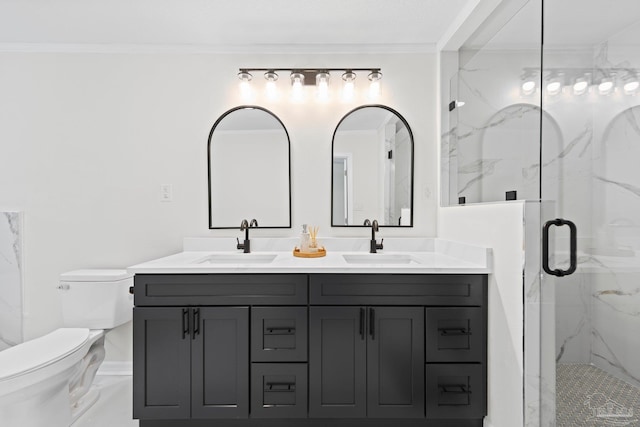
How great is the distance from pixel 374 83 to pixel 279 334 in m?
1.68

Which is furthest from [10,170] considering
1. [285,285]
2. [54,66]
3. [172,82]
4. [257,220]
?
[285,285]

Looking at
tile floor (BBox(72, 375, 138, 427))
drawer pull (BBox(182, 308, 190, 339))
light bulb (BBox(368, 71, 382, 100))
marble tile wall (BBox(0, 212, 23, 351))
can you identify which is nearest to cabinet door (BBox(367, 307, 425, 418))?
drawer pull (BBox(182, 308, 190, 339))

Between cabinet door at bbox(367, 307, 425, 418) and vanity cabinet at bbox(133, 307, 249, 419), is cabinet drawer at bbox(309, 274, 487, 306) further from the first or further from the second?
vanity cabinet at bbox(133, 307, 249, 419)

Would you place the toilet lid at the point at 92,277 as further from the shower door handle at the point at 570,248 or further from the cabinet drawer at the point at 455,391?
the shower door handle at the point at 570,248

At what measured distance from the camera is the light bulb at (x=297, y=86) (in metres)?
2.24

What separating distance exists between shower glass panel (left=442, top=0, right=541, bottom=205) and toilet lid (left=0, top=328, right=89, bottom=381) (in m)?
2.28

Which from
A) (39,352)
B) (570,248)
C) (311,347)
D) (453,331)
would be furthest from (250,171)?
(570,248)

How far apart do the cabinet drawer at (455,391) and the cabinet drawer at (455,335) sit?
0.05 meters

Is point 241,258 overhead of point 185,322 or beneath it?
overhead

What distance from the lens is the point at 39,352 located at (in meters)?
1.61

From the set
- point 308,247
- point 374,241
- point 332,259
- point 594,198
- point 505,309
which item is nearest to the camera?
point 594,198

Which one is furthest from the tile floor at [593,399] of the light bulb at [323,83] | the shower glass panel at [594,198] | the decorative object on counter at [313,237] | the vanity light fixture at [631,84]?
the light bulb at [323,83]

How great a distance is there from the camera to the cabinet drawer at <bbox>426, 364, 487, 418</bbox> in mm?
1676

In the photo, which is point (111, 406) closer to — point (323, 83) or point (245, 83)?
point (245, 83)
